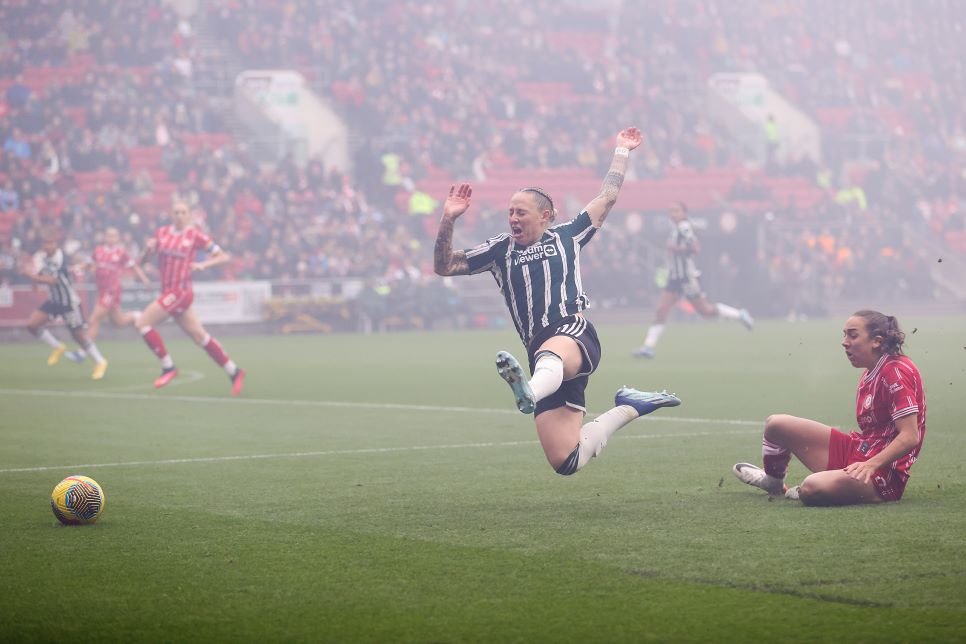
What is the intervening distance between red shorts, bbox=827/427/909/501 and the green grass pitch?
18 cm

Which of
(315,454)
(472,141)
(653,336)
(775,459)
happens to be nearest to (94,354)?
(653,336)

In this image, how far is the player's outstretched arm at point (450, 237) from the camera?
370 inches

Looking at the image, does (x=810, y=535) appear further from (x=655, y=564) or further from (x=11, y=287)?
(x=11, y=287)

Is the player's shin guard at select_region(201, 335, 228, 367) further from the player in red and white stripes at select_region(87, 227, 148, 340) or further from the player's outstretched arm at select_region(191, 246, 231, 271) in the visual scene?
the player in red and white stripes at select_region(87, 227, 148, 340)

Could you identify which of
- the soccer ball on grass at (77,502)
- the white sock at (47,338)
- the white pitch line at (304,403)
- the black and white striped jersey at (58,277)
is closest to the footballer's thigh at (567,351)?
the soccer ball on grass at (77,502)

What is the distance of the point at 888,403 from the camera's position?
8789mm

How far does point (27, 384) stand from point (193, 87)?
23.1 metres

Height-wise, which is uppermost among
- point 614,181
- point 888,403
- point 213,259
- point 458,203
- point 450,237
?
point 614,181

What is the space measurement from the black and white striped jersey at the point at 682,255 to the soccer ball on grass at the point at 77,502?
18.5 m

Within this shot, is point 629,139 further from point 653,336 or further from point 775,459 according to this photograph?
point 653,336

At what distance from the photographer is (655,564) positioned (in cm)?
725

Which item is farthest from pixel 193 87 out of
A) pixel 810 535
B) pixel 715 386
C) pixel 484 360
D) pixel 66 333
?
pixel 810 535

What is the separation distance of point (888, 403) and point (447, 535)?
9.01ft

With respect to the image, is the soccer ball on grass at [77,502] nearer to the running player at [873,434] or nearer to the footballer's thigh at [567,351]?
the footballer's thigh at [567,351]
